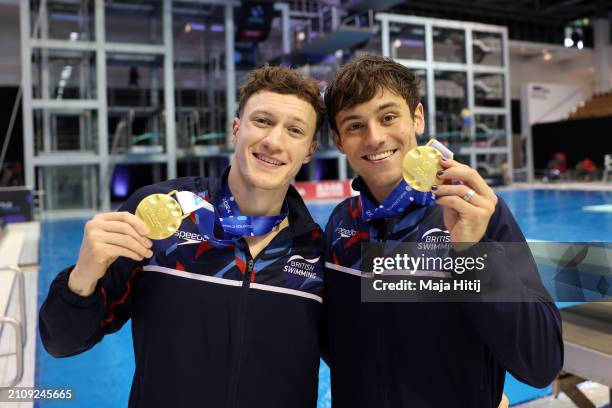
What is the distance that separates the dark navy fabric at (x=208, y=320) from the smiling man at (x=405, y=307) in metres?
0.14

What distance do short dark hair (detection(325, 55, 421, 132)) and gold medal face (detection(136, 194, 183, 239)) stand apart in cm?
68

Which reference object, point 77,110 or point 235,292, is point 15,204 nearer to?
point 77,110

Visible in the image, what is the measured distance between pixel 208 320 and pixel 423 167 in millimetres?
864

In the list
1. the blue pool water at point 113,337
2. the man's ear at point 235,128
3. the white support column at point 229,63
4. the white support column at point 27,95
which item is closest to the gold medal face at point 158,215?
the man's ear at point 235,128

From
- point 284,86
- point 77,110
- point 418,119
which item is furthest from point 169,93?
point 418,119

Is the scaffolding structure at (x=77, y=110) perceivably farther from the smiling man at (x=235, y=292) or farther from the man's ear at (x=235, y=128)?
the smiling man at (x=235, y=292)

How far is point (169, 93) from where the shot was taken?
21781 millimetres

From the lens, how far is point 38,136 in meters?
19.7

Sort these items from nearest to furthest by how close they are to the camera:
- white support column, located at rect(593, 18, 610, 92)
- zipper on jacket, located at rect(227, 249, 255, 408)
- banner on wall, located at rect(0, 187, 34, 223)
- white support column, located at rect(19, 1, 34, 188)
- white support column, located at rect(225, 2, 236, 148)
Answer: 1. zipper on jacket, located at rect(227, 249, 255, 408)
2. banner on wall, located at rect(0, 187, 34, 223)
3. white support column, located at rect(19, 1, 34, 188)
4. white support column, located at rect(225, 2, 236, 148)
5. white support column, located at rect(593, 18, 610, 92)

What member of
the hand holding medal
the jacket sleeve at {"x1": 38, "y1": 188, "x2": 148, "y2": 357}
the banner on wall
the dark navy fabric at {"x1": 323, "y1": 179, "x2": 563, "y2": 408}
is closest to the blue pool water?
the banner on wall

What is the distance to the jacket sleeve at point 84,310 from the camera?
1.54 metres

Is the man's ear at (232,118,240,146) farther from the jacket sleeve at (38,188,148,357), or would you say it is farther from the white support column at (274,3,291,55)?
the white support column at (274,3,291,55)

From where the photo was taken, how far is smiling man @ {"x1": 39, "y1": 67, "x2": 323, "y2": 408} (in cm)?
162

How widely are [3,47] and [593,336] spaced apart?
28882 millimetres
